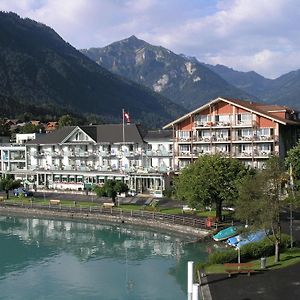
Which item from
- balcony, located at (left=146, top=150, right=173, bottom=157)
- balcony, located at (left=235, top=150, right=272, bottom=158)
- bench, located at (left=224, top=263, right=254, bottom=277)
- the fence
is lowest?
bench, located at (left=224, top=263, right=254, bottom=277)

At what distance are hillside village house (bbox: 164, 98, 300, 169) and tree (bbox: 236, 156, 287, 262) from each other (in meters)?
32.5

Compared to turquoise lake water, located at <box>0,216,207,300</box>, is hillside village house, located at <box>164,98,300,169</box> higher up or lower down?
higher up

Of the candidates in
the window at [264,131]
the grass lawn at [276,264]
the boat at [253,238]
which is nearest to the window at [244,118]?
the window at [264,131]

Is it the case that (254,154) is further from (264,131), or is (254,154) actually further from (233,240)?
(233,240)

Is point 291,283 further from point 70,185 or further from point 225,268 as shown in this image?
point 70,185

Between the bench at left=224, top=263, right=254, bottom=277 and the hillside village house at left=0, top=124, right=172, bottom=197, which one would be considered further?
the hillside village house at left=0, top=124, right=172, bottom=197

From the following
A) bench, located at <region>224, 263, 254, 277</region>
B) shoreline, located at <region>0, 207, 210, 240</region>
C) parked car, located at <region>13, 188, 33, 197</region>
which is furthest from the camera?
parked car, located at <region>13, 188, 33, 197</region>

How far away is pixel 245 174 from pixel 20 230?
93.8 feet

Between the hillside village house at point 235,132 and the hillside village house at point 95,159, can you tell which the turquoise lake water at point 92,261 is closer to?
the hillside village house at point 95,159

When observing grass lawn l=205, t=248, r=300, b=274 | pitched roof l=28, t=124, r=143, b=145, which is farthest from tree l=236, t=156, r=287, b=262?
pitched roof l=28, t=124, r=143, b=145

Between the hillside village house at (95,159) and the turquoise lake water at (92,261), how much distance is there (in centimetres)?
1785

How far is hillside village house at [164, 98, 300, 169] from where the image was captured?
7219 centimetres

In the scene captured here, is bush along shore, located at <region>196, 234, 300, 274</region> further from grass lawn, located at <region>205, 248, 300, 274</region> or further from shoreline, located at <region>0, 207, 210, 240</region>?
shoreline, located at <region>0, 207, 210, 240</region>

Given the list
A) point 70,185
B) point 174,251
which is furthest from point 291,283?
point 70,185
